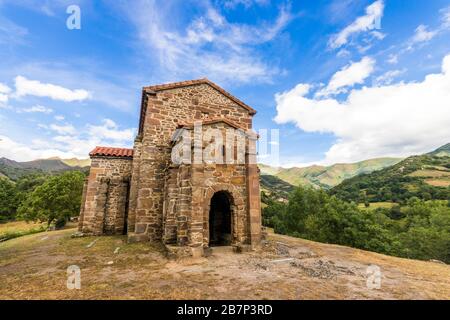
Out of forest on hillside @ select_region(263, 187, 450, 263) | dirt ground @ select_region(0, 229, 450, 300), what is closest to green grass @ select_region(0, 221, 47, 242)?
dirt ground @ select_region(0, 229, 450, 300)

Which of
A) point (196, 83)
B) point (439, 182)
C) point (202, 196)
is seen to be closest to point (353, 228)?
point (202, 196)

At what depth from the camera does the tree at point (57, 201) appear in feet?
72.4

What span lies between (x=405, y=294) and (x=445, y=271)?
424 cm

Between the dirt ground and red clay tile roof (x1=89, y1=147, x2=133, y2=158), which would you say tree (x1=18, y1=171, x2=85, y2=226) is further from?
the dirt ground

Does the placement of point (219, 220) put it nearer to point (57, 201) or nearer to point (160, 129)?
point (160, 129)

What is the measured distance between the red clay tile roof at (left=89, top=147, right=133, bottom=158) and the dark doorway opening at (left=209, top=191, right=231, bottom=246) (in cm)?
760

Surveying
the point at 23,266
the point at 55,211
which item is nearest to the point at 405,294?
the point at 23,266

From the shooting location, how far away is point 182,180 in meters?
8.62

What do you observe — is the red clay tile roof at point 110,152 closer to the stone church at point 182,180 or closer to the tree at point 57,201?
the stone church at point 182,180

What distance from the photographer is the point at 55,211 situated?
22.0 metres

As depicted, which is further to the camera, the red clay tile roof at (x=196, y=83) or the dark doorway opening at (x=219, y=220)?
the red clay tile roof at (x=196, y=83)

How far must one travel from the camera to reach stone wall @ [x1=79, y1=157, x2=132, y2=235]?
1367 cm

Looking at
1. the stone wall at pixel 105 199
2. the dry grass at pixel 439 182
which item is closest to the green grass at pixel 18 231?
the stone wall at pixel 105 199

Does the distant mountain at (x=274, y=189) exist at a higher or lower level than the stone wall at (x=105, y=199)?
higher
